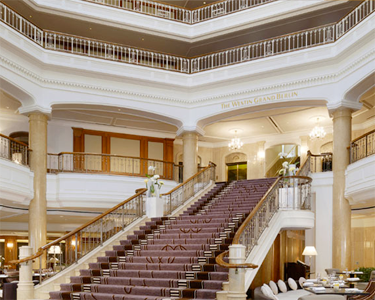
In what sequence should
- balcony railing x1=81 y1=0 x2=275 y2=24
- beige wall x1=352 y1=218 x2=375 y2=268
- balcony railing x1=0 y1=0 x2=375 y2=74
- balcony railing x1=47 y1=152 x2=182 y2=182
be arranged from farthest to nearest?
beige wall x1=352 y1=218 x2=375 y2=268 → balcony railing x1=81 y1=0 x2=275 y2=24 → balcony railing x1=47 y1=152 x2=182 y2=182 → balcony railing x1=0 y1=0 x2=375 y2=74

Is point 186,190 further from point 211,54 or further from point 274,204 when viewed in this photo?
point 211,54

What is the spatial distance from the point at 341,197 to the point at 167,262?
241 inches

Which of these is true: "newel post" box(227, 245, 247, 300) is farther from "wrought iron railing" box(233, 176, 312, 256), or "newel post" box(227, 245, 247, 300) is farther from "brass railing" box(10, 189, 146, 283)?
"brass railing" box(10, 189, 146, 283)

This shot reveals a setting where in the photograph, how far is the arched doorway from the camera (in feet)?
70.8

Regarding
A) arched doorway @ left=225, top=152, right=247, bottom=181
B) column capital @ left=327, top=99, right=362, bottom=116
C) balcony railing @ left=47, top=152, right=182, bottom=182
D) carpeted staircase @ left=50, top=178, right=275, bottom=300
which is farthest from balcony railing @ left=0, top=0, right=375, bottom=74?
arched doorway @ left=225, top=152, right=247, bottom=181

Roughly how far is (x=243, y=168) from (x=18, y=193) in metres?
11.8

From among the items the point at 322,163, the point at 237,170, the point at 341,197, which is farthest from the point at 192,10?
the point at 341,197

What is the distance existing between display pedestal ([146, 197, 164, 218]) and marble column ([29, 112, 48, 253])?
3229 mm

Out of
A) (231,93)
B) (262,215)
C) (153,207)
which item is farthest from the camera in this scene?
(231,93)

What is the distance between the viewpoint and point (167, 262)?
957 cm

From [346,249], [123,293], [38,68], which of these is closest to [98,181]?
[38,68]

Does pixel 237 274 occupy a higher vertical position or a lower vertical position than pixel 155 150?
lower

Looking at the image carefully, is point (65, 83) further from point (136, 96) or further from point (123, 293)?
point (123, 293)

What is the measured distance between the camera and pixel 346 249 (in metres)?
12.9
